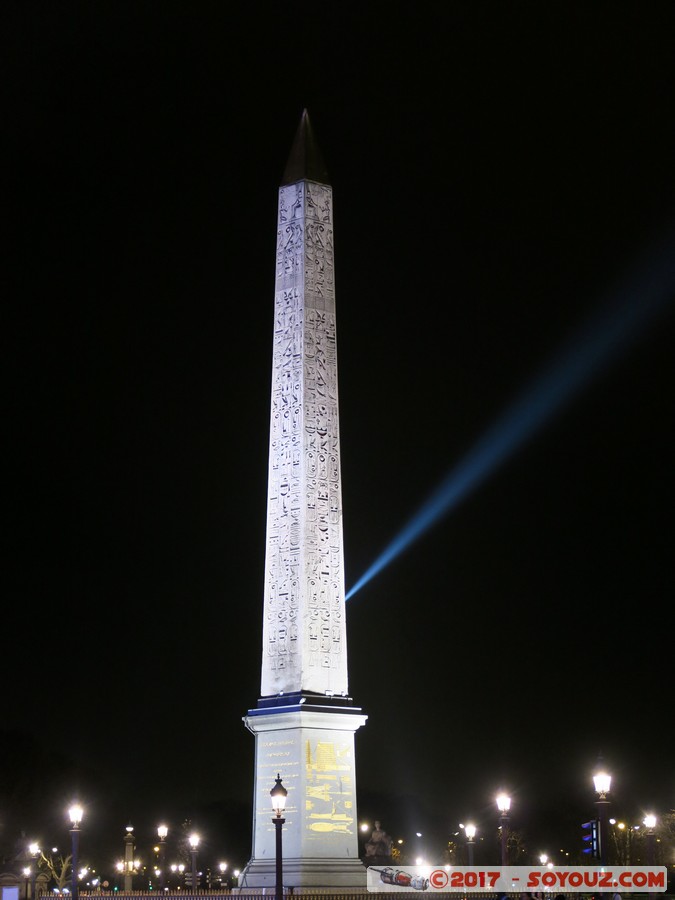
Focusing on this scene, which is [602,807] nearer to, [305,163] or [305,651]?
[305,651]

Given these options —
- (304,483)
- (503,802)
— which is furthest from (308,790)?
(304,483)

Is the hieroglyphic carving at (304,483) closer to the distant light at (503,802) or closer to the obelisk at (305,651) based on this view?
the obelisk at (305,651)

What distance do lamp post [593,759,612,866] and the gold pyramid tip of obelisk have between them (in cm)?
1596

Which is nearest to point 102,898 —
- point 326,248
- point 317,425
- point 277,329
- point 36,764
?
point 317,425

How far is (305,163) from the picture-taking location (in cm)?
3222

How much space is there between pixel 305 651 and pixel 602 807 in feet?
27.4

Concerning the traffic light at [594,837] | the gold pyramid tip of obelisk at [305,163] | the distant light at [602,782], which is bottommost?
the traffic light at [594,837]

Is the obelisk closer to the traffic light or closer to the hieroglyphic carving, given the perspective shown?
the hieroglyphic carving

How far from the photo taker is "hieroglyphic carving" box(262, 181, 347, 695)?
27906 mm

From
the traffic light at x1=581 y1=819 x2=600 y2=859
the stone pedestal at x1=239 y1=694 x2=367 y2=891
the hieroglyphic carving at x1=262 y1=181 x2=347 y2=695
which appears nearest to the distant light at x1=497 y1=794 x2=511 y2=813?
the stone pedestal at x1=239 y1=694 x2=367 y2=891

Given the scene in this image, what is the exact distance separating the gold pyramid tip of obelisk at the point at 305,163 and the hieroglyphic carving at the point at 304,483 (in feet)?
2.98

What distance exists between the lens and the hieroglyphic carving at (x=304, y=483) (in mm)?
27906

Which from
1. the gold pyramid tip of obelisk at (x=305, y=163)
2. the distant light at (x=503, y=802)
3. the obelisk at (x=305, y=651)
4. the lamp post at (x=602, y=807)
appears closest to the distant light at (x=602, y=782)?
the lamp post at (x=602, y=807)

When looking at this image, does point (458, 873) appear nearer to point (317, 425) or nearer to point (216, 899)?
point (216, 899)
